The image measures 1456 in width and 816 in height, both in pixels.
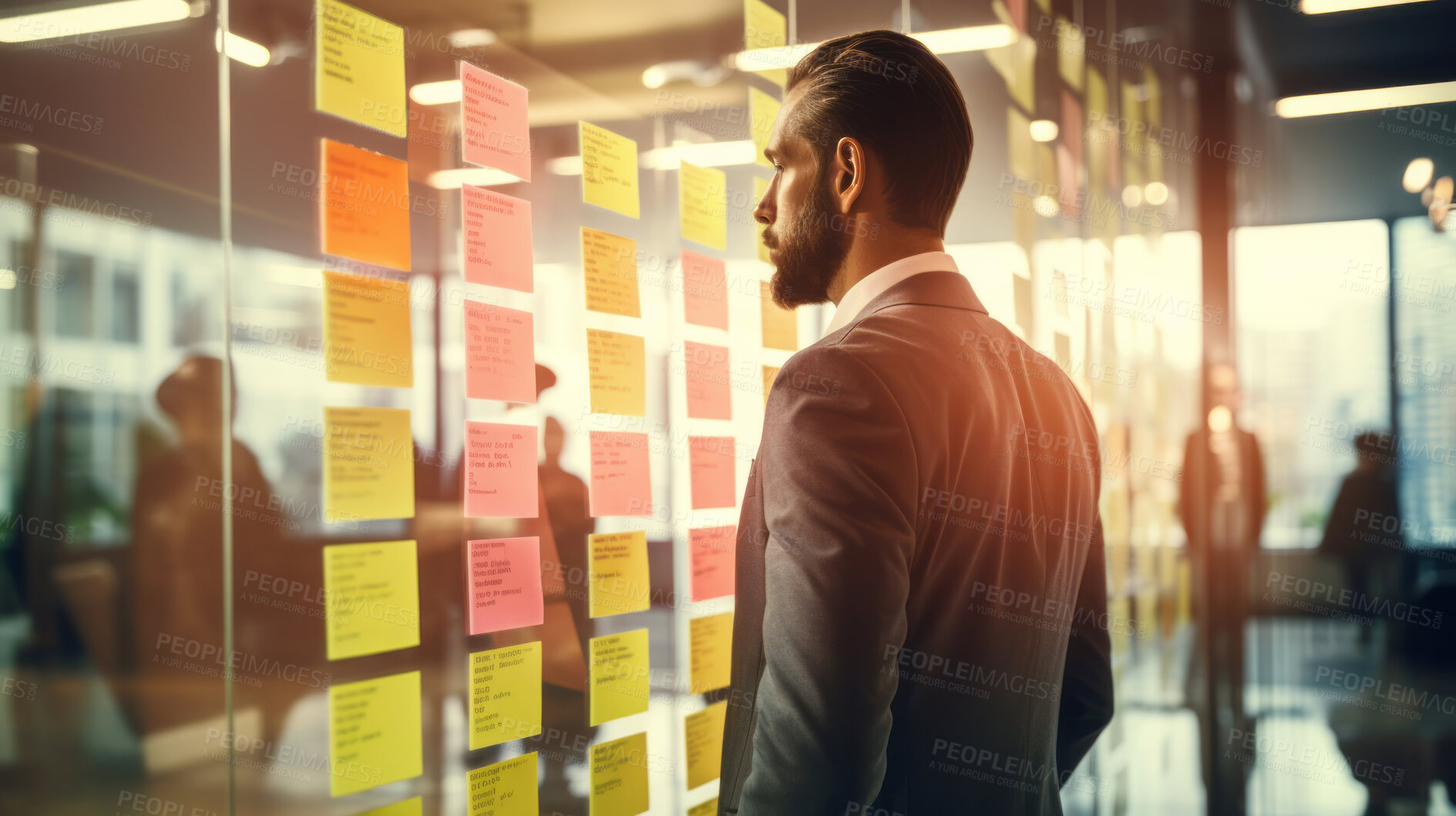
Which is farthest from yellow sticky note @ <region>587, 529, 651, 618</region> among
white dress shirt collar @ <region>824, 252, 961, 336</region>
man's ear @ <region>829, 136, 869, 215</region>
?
man's ear @ <region>829, 136, 869, 215</region>

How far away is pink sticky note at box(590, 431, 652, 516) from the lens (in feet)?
4.71

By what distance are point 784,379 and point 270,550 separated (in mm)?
542

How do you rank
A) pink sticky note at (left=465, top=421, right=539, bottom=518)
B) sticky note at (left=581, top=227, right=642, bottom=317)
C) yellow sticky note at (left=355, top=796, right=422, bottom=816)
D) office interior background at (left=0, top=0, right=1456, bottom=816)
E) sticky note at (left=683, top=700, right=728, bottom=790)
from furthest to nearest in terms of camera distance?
sticky note at (left=683, top=700, right=728, bottom=790) → sticky note at (left=581, top=227, right=642, bottom=317) → pink sticky note at (left=465, top=421, right=539, bottom=518) → yellow sticky note at (left=355, top=796, right=422, bottom=816) → office interior background at (left=0, top=0, right=1456, bottom=816)

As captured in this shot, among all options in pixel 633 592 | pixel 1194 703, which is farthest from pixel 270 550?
pixel 1194 703

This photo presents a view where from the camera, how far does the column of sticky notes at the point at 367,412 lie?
1030 mm

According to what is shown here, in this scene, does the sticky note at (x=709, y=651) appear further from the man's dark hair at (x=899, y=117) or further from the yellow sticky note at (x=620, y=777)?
the man's dark hair at (x=899, y=117)

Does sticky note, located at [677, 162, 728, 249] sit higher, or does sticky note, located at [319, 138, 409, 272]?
sticky note, located at [677, 162, 728, 249]

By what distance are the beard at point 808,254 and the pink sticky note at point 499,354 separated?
34 centimetres

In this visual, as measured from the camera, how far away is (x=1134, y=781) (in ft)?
12.5

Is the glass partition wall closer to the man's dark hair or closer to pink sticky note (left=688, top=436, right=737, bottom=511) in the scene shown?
pink sticky note (left=688, top=436, right=737, bottom=511)

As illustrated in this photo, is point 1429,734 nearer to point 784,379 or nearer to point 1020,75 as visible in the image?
point 1020,75

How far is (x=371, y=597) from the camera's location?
3.49ft

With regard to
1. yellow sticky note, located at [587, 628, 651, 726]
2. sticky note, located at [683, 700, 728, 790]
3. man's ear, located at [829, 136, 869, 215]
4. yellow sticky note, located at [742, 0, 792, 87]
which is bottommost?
sticky note, located at [683, 700, 728, 790]

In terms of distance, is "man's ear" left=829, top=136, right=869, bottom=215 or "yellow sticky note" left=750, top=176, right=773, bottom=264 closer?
"man's ear" left=829, top=136, right=869, bottom=215
